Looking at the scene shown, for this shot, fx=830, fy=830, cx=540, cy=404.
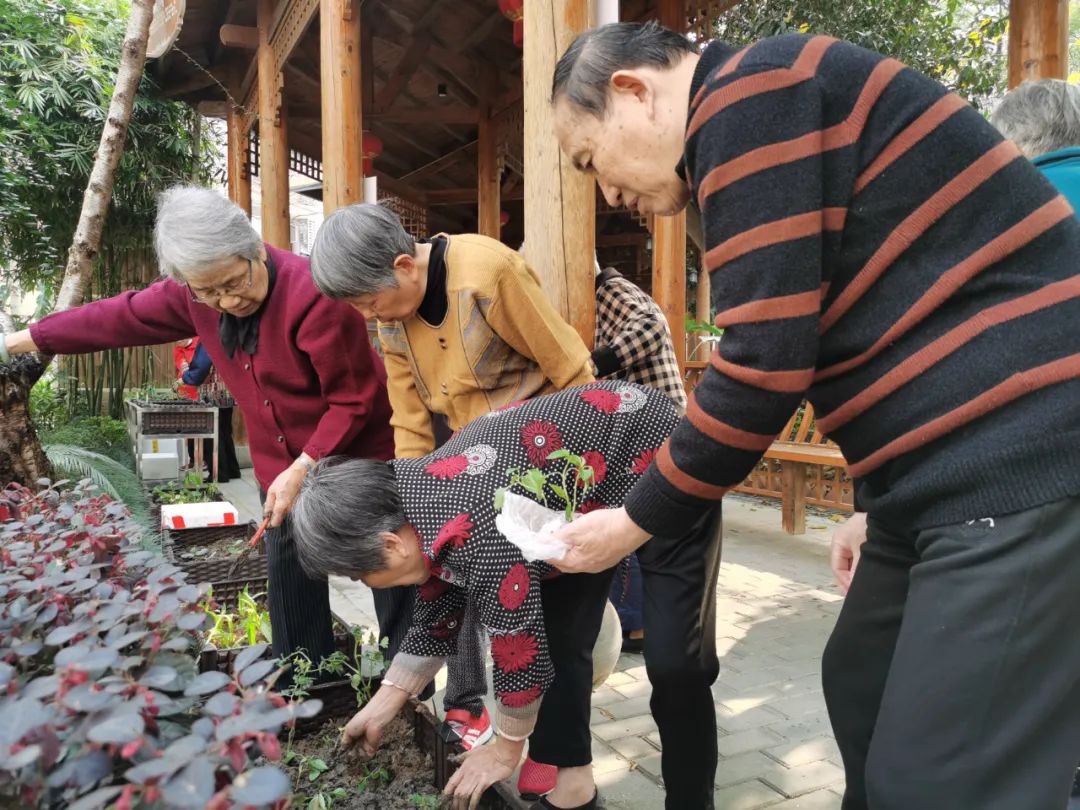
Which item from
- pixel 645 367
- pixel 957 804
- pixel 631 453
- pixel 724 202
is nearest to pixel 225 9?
pixel 645 367

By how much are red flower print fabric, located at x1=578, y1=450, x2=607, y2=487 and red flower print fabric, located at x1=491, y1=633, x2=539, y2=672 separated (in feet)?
1.11

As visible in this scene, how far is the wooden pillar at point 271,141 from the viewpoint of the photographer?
6438mm

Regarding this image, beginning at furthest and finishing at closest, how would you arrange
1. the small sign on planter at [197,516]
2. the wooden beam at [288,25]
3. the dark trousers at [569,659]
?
the wooden beam at [288,25]
the small sign on planter at [197,516]
the dark trousers at [569,659]

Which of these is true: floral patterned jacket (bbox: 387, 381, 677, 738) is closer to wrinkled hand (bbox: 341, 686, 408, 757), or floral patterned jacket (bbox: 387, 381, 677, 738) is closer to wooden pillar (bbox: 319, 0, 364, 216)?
wrinkled hand (bbox: 341, 686, 408, 757)

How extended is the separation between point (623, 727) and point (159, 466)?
443cm

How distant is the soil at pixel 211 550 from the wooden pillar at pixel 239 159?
485 centimetres

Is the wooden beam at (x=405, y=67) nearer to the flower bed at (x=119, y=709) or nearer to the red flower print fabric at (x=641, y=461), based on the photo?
the red flower print fabric at (x=641, y=461)

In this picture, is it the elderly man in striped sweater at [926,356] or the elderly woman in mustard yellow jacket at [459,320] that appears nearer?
the elderly man in striped sweater at [926,356]

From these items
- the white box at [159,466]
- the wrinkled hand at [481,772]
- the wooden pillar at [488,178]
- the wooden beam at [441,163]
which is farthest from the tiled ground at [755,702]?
the wooden beam at [441,163]

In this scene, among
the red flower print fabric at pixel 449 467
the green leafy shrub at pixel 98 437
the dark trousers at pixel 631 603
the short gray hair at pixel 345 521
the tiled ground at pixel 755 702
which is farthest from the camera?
the green leafy shrub at pixel 98 437

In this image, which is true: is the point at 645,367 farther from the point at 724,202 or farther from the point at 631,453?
the point at 724,202

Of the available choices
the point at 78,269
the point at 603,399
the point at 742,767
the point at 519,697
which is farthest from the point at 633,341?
the point at 78,269

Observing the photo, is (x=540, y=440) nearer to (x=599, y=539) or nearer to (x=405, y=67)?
(x=599, y=539)

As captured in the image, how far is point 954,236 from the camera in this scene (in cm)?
98
